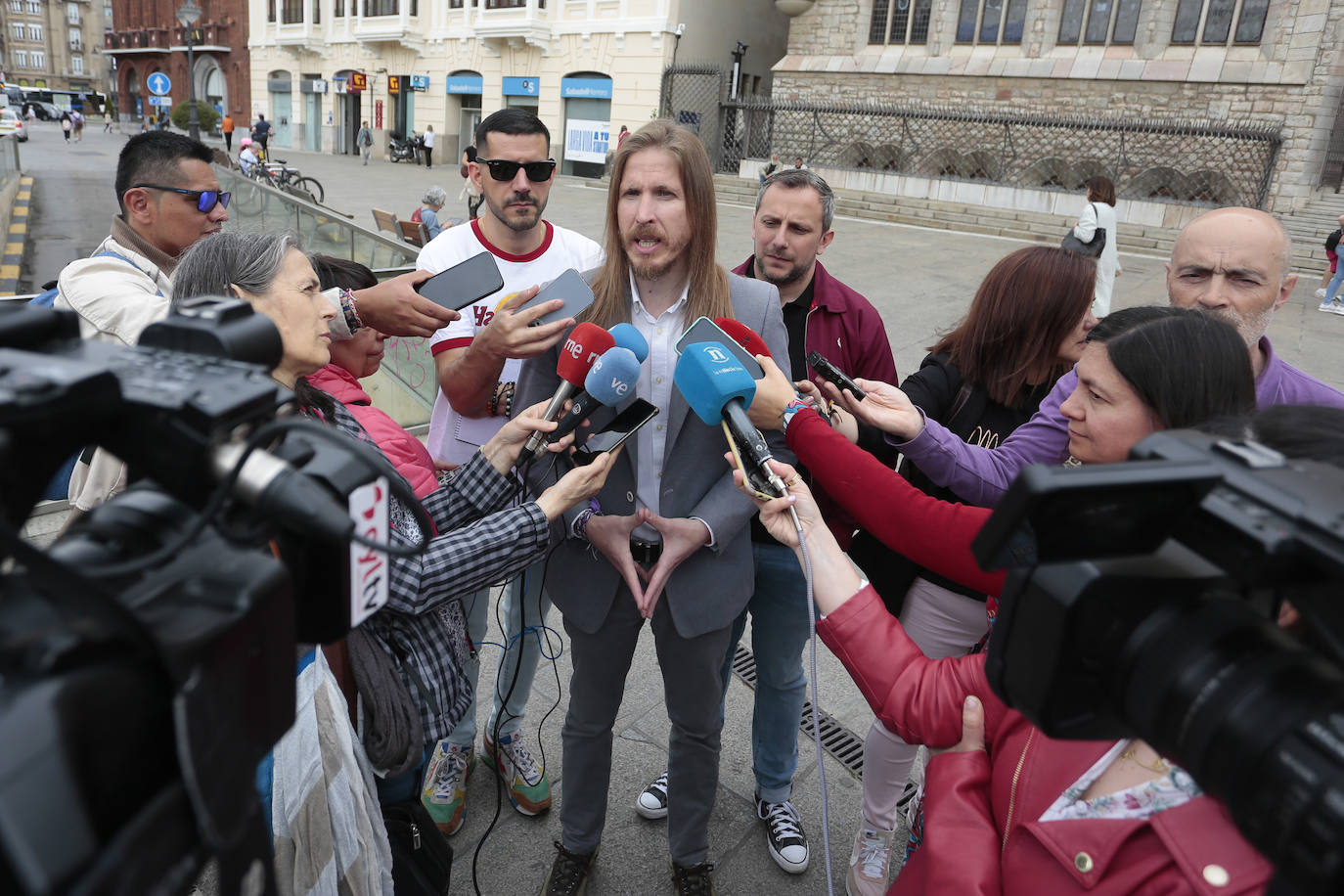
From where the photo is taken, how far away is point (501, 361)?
7.28 ft

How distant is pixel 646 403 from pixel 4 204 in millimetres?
16635

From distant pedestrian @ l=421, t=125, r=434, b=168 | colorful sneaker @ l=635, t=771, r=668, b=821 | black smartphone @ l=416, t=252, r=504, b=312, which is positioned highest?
distant pedestrian @ l=421, t=125, r=434, b=168

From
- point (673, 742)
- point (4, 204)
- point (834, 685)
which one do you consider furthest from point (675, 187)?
point (4, 204)

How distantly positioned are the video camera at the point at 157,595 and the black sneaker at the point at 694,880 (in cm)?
173

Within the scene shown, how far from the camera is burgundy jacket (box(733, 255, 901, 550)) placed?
271cm

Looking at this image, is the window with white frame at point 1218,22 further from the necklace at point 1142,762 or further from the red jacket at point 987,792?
the necklace at point 1142,762

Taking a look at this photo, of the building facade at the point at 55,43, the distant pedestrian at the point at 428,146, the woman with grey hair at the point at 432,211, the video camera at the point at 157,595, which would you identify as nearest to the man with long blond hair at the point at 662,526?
the video camera at the point at 157,595

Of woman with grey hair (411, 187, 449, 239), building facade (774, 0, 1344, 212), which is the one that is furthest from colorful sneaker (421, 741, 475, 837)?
building facade (774, 0, 1344, 212)

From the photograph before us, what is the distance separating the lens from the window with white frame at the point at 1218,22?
59.9 ft

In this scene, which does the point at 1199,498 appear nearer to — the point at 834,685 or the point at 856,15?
the point at 834,685

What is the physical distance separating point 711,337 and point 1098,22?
76.3ft

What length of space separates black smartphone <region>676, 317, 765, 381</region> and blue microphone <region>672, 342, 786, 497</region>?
78mm

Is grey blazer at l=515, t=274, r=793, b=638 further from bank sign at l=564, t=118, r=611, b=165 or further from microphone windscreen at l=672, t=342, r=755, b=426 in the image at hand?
bank sign at l=564, t=118, r=611, b=165

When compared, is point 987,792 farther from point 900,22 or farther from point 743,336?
point 900,22
